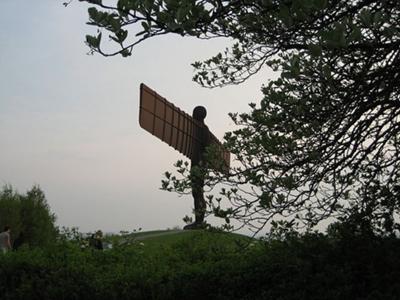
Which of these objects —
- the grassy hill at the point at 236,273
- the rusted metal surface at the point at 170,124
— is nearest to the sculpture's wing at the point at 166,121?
the rusted metal surface at the point at 170,124

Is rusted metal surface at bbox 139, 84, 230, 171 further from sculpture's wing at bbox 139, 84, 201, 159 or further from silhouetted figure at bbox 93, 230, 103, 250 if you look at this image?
silhouetted figure at bbox 93, 230, 103, 250

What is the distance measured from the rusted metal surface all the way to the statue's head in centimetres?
75

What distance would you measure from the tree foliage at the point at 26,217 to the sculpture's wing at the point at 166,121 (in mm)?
16153

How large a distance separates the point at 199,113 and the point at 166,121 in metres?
5.18

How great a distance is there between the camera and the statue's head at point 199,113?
73.9ft

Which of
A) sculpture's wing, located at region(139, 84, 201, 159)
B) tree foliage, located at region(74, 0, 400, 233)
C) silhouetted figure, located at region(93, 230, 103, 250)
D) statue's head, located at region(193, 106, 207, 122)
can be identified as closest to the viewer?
tree foliage, located at region(74, 0, 400, 233)

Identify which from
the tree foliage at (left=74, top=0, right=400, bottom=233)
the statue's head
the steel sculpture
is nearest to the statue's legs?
the tree foliage at (left=74, top=0, right=400, bottom=233)

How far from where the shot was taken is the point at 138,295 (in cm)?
636

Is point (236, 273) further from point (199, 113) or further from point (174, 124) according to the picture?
point (199, 113)

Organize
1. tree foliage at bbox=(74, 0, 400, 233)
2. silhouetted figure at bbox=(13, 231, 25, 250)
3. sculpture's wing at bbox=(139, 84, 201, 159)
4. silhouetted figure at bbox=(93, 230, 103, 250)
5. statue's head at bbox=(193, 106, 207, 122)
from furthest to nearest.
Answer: silhouetted figure at bbox=(13, 231, 25, 250)
statue's head at bbox=(193, 106, 207, 122)
sculpture's wing at bbox=(139, 84, 201, 159)
silhouetted figure at bbox=(93, 230, 103, 250)
tree foliage at bbox=(74, 0, 400, 233)

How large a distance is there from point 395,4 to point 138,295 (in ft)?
12.3

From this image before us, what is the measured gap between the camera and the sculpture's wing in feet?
52.5

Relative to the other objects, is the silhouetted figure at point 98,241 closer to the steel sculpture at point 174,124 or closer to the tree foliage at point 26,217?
the steel sculpture at point 174,124

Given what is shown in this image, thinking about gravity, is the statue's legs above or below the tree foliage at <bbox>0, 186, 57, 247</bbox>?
below
